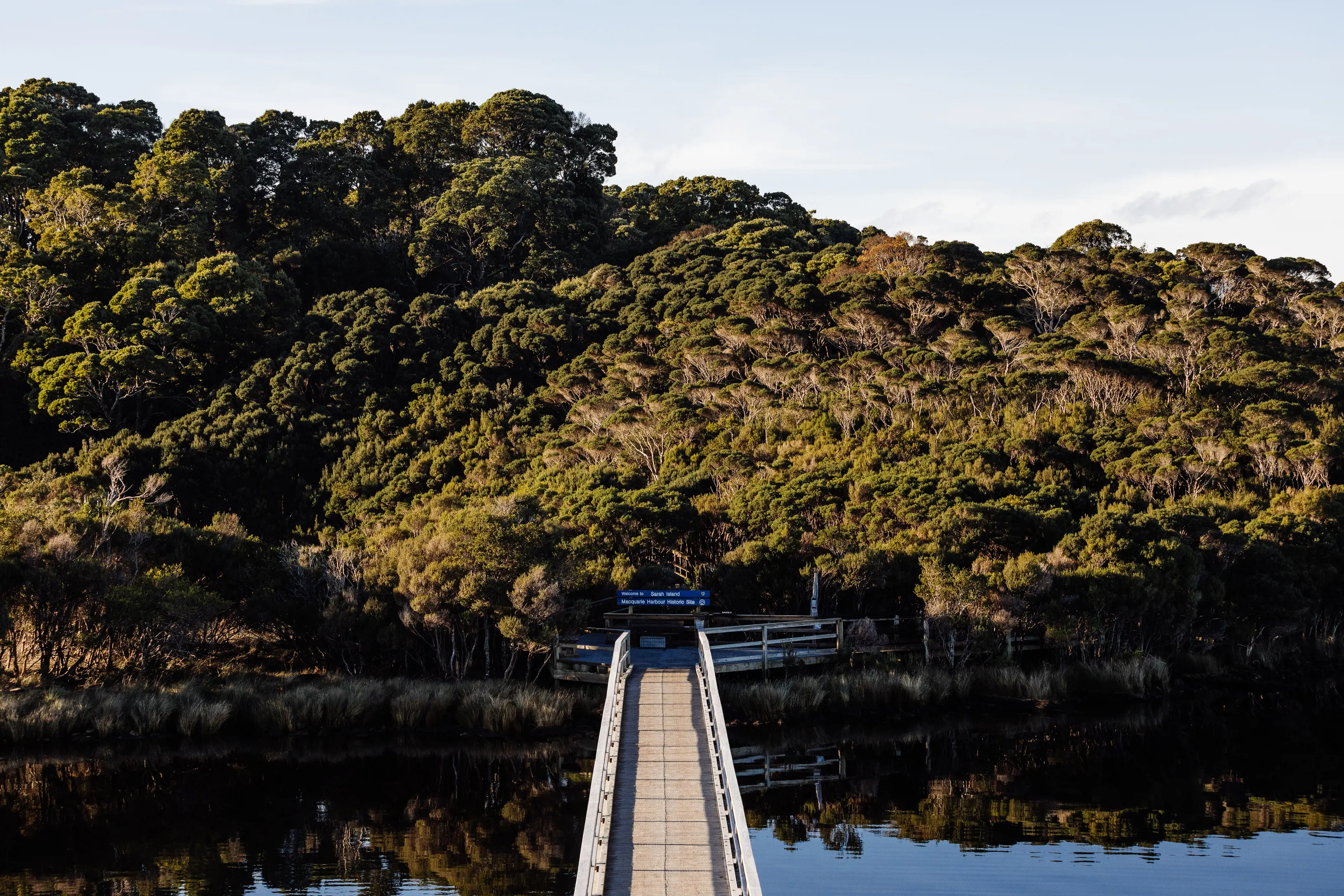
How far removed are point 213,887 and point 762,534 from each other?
17861mm

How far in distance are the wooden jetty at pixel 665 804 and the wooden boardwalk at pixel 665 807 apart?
1cm

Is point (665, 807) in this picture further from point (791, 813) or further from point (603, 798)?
point (791, 813)

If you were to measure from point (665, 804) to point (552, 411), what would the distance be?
33.3m

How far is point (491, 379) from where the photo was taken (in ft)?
157

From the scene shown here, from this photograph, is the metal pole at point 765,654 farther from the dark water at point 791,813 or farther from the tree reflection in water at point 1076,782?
the tree reflection in water at point 1076,782

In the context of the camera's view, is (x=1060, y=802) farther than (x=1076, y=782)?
No

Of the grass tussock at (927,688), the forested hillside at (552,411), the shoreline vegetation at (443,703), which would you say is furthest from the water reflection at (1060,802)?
the forested hillside at (552,411)

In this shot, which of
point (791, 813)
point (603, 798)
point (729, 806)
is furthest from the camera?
point (791, 813)

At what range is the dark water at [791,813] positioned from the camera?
15.5 metres

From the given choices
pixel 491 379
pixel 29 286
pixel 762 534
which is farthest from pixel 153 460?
pixel 762 534

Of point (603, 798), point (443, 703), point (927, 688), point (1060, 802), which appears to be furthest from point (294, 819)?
point (927, 688)

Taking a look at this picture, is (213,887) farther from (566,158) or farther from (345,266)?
(566,158)

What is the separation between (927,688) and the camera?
24609 millimetres

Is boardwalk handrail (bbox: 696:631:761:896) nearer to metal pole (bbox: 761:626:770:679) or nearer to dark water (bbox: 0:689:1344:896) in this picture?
dark water (bbox: 0:689:1344:896)
